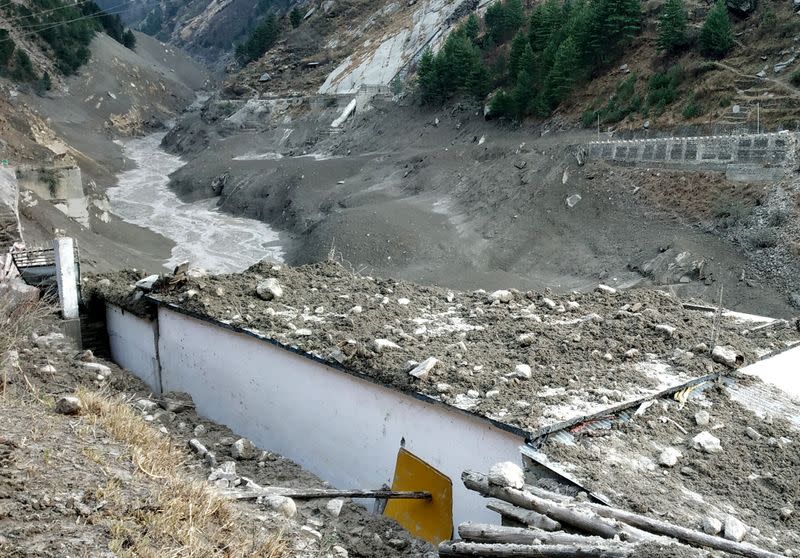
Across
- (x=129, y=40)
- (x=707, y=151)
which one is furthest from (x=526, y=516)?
(x=129, y=40)

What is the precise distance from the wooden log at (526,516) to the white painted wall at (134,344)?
8.36 meters

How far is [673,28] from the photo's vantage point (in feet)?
116

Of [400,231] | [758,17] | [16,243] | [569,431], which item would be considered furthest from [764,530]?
[758,17]

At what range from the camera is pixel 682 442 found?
23.0 feet

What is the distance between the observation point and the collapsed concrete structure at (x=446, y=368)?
7074 mm

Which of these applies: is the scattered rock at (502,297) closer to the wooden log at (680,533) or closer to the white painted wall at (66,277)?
the wooden log at (680,533)

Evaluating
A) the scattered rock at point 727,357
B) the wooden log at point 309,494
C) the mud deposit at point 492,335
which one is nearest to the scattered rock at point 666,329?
the mud deposit at point 492,335

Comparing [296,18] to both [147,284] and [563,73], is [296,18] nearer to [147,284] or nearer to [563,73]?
[563,73]

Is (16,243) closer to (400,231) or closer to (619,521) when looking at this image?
(400,231)

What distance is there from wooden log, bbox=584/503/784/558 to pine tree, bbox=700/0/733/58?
110 feet

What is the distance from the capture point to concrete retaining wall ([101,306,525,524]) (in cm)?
758

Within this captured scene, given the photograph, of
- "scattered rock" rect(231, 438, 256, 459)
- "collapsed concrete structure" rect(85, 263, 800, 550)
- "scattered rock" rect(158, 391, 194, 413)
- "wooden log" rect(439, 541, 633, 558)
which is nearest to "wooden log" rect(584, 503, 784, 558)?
"collapsed concrete structure" rect(85, 263, 800, 550)

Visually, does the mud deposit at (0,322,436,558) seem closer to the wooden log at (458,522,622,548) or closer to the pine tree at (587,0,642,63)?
the wooden log at (458,522,622,548)

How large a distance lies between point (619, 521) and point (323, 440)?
16.5ft
